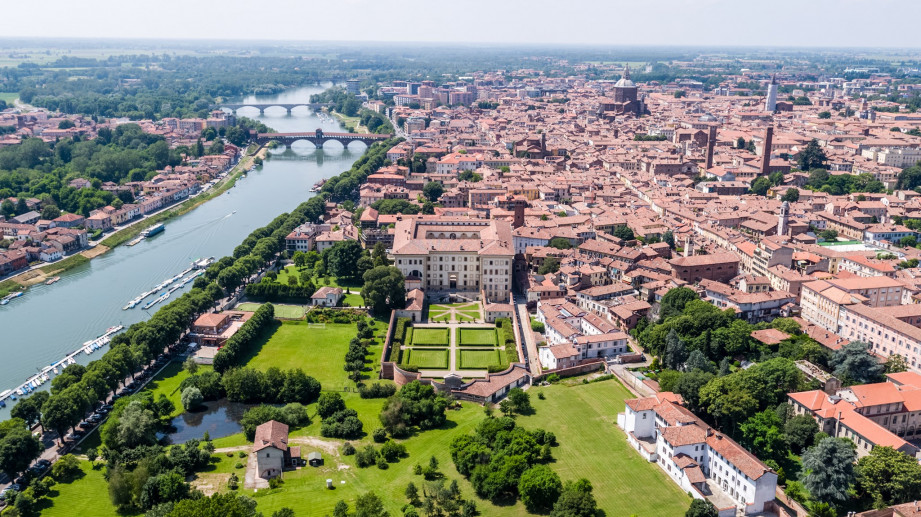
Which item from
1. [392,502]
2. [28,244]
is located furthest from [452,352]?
[28,244]

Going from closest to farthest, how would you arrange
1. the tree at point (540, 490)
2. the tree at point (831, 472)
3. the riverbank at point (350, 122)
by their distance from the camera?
the tree at point (831, 472) < the tree at point (540, 490) < the riverbank at point (350, 122)

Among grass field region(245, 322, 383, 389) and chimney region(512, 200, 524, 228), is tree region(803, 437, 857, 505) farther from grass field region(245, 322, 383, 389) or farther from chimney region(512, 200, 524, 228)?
chimney region(512, 200, 524, 228)

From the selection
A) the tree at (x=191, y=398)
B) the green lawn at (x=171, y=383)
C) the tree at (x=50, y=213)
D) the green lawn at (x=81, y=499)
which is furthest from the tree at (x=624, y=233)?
the tree at (x=50, y=213)

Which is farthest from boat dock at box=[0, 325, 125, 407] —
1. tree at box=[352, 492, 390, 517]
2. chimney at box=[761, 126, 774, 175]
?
chimney at box=[761, 126, 774, 175]

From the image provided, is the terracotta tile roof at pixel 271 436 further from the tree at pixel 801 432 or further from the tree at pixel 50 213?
the tree at pixel 50 213

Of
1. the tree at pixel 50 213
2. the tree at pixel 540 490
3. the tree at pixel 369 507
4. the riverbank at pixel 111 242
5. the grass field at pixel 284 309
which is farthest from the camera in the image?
the tree at pixel 50 213

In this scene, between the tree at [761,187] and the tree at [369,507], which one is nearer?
the tree at [369,507]
